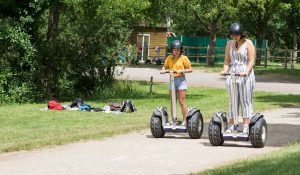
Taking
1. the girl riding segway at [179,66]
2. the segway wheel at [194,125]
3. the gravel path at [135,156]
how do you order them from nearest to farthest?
the gravel path at [135,156] → the segway wheel at [194,125] → the girl riding segway at [179,66]

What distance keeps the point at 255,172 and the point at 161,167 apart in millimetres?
1652

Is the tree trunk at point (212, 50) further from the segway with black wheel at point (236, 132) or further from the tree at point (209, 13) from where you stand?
the segway with black wheel at point (236, 132)

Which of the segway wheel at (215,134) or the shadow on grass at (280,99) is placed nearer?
the segway wheel at (215,134)

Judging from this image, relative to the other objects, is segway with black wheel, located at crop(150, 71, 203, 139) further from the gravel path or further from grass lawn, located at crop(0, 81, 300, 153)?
grass lawn, located at crop(0, 81, 300, 153)

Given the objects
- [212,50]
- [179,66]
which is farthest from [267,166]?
[212,50]

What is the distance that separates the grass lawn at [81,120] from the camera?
13.5m

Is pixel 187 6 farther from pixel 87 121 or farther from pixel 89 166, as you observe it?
pixel 89 166

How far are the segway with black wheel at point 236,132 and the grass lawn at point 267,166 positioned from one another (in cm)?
115

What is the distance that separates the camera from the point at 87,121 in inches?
667

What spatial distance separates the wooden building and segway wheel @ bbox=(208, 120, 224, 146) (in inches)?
1986

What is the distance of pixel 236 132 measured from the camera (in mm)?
12805

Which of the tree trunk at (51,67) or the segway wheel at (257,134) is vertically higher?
the tree trunk at (51,67)

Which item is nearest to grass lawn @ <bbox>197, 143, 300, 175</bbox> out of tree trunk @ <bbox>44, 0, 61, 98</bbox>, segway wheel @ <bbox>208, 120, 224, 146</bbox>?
segway wheel @ <bbox>208, 120, 224, 146</bbox>

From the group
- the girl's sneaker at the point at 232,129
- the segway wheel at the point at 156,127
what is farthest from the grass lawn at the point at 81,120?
the girl's sneaker at the point at 232,129
